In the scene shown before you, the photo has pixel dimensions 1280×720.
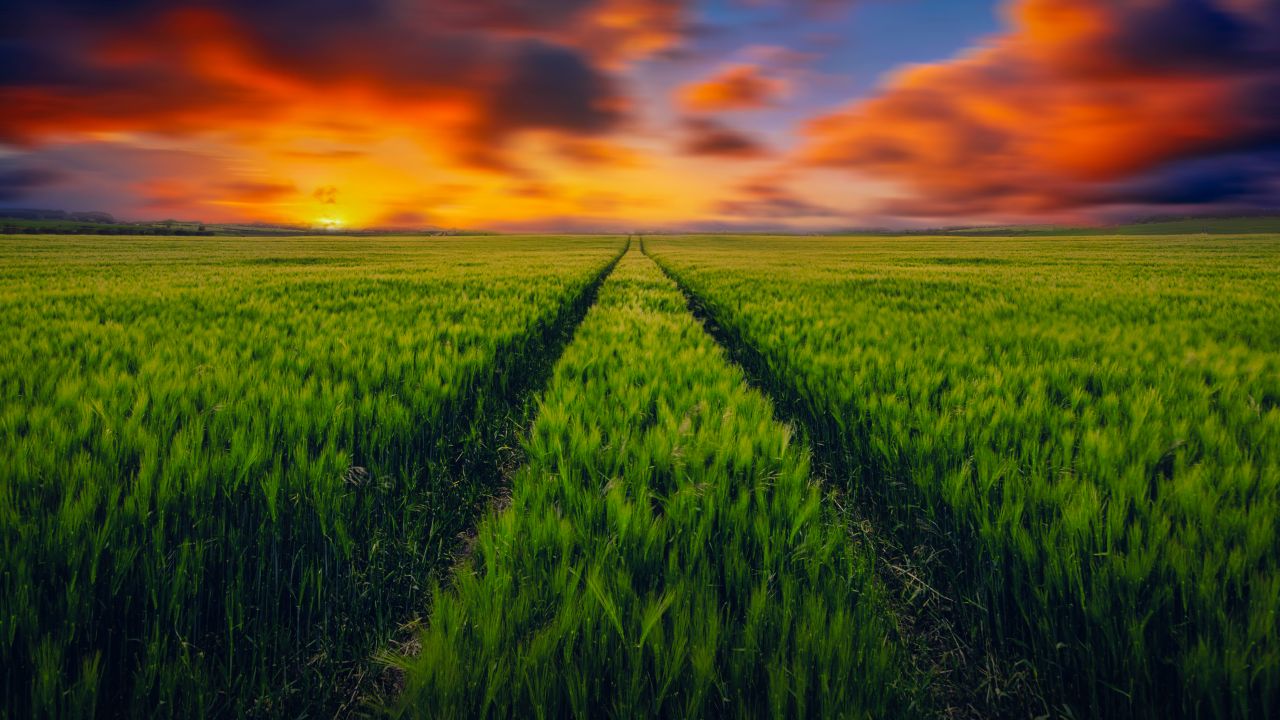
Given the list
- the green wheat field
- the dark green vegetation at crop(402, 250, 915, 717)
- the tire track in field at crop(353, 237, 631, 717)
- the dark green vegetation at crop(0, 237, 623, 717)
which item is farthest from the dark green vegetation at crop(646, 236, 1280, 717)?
the dark green vegetation at crop(0, 237, 623, 717)

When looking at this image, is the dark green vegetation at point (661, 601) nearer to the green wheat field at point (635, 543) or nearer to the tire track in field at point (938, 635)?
the green wheat field at point (635, 543)

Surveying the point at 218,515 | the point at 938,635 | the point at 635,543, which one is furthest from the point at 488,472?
the point at 938,635

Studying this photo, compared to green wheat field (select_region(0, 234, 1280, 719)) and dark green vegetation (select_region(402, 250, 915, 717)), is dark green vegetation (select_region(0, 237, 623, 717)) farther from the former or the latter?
dark green vegetation (select_region(402, 250, 915, 717))

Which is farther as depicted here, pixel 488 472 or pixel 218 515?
pixel 488 472

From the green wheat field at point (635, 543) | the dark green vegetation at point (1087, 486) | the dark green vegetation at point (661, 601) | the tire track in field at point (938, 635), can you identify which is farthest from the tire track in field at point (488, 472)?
the dark green vegetation at point (1087, 486)

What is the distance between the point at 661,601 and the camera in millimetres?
1379

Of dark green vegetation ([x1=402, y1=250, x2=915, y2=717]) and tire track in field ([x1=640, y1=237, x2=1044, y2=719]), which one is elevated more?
dark green vegetation ([x1=402, y1=250, x2=915, y2=717])

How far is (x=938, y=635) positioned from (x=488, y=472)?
2.76 m

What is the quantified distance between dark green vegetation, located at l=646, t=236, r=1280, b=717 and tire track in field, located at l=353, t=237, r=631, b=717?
1989 mm

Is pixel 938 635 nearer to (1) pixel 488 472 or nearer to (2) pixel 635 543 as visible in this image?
(2) pixel 635 543

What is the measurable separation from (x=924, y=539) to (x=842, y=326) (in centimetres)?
431

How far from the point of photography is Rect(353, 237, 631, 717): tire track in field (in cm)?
165

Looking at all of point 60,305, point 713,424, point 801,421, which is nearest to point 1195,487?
point 713,424

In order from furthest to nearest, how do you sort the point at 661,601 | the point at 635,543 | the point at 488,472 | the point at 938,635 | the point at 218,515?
the point at 488,472 < the point at 938,635 < the point at 218,515 < the point at 635,543 < the point at 661,601
